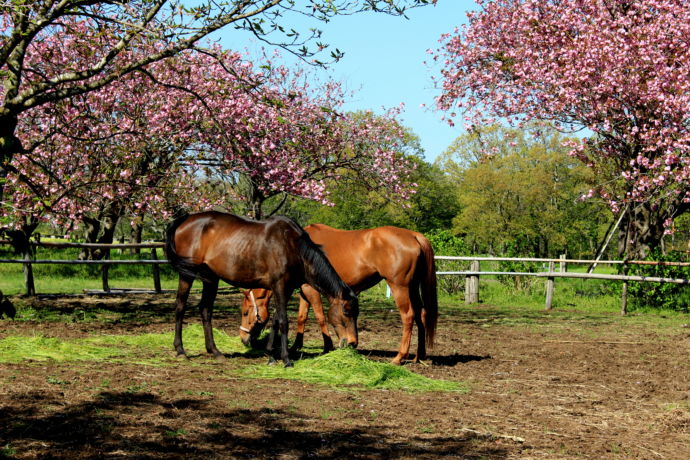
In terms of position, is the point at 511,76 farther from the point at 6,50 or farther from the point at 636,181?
the point at 6,50

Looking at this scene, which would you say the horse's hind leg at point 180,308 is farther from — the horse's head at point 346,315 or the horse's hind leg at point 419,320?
the horse's hind leg at point 419,320

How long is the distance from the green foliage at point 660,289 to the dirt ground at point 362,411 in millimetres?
7139

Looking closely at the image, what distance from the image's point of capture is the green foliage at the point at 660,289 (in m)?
16.8

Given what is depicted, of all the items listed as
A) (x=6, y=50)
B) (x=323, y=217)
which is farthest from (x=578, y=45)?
(x=323, y=217)

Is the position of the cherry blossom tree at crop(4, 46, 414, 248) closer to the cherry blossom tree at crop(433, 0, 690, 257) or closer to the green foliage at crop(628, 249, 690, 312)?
the cherry blossom tree at crop(433, 0, 690, 257)

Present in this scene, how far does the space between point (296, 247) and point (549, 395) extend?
11.1ft

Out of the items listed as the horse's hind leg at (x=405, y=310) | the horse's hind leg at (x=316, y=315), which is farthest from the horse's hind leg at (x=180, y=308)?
the horse's hind leg at (x=405, y=310)

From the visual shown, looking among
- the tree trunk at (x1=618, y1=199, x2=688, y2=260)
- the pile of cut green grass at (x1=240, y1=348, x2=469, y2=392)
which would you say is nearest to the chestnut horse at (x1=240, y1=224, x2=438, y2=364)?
the pile of cut green grass at (x1=240, y1=348, x2=469, y2=392)

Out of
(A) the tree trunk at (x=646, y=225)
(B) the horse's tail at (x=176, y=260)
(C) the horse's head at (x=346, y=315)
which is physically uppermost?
(A) the tree trunk at (x=646, y=225)

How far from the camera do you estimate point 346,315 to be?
845cm

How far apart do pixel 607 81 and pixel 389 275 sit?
10.9 meters

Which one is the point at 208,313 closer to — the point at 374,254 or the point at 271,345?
the point at 271,345

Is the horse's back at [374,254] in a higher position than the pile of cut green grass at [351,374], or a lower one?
higher

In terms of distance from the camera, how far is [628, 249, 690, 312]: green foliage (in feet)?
55.0
